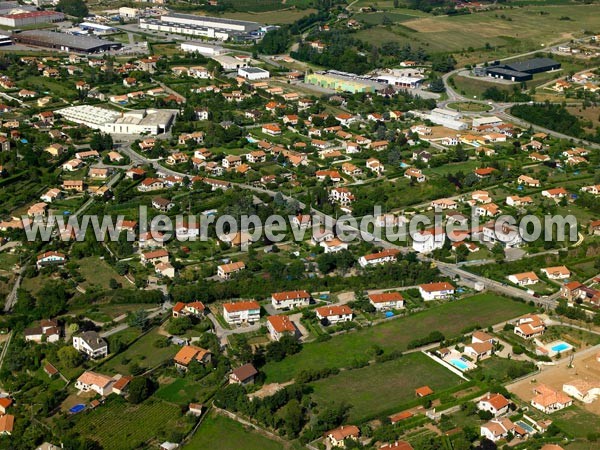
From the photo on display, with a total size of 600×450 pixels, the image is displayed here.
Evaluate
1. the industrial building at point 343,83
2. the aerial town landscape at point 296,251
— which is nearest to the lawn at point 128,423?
the aerial town landscape at point 296,251

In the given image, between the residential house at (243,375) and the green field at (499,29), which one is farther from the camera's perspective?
the green field at (499,29)

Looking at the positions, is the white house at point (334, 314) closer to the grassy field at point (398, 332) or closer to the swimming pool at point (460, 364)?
the grassy field at point (398, 332)

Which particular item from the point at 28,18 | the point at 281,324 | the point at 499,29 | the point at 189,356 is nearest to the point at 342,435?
the point at 189,356

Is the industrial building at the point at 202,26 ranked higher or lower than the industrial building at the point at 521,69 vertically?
higher

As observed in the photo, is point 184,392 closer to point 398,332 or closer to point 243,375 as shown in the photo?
point 243,375

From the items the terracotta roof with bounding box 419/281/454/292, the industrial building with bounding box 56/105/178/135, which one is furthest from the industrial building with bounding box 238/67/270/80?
the terracotta roof with bounding box 419/281/454/292

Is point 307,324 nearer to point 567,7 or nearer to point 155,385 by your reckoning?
point 155,385

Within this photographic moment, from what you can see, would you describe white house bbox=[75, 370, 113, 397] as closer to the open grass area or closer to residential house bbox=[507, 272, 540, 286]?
the open grass area

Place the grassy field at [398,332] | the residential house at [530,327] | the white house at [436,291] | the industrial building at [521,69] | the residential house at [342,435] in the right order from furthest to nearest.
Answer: the industrial building at [521,69] → the white house at [436,291] → the residential house at [530,327] → the grassy field at [398,332] → the residential house at [342,435]
